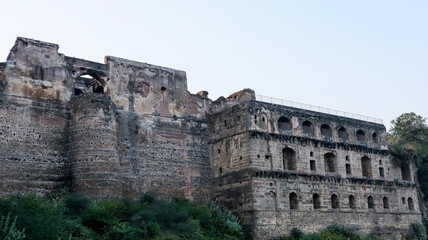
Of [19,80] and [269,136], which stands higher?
[19,80]

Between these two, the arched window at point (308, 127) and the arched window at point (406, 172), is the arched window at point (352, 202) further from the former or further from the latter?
the arched window at point (406, 172)

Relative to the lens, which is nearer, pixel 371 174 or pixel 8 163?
pixel 8 163

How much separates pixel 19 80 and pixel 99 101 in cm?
393

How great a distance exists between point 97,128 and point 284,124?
11.1 m

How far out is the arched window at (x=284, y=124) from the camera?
2916 cm

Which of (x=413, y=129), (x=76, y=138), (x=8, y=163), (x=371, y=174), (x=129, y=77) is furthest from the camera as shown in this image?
(x=413, y=129)

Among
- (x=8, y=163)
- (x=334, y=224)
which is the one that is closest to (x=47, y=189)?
(x=8, y=163)

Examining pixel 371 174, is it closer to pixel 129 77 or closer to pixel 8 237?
pixel 129 77

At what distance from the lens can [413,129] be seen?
4088 cm

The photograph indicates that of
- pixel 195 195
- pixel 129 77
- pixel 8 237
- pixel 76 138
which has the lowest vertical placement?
pixel 8 237

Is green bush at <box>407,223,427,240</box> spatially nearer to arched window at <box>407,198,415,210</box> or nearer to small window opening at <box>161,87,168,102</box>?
arched window at <box>407,198,415,210</box>

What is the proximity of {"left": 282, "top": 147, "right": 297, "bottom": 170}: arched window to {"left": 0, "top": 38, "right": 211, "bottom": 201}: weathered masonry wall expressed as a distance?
179 inches

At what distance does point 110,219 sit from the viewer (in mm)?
21344

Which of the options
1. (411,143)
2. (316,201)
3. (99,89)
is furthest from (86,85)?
(411,143)
